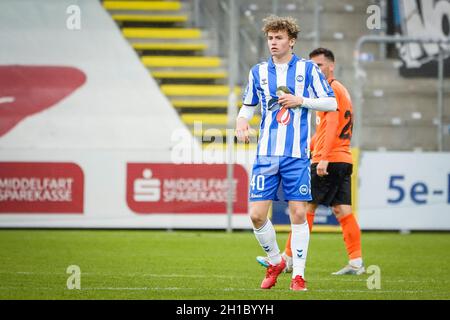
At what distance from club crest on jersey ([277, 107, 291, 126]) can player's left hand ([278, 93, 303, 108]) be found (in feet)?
0.49

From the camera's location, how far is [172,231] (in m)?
15.5

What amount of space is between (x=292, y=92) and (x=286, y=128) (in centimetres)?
28

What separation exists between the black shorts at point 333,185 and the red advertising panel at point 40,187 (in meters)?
5.93

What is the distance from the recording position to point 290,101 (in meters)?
7.80

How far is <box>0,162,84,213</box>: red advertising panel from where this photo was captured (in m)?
15.0

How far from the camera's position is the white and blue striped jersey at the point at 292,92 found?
797cm

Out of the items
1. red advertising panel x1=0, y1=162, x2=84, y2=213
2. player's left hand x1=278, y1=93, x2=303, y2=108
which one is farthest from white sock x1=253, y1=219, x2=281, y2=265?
red advertising panel x1=0, y1=162, x2=84, y2=213

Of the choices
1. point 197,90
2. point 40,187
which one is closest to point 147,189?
point 40,187

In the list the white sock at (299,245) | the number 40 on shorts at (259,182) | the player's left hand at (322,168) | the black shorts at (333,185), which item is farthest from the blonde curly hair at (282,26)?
the black shorts at (333,185)

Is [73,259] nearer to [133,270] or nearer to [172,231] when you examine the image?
[133,270]

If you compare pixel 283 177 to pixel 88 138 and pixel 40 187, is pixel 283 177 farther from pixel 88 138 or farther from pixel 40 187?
pixel 88 138

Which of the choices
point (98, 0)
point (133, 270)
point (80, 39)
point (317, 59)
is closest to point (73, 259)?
point (133, 270)

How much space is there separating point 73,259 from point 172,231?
491 cm

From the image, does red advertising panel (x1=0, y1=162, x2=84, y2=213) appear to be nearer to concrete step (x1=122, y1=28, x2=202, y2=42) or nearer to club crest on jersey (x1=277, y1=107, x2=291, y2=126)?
concrete step (x1=122, y1=28, x2=202, y2=42)
